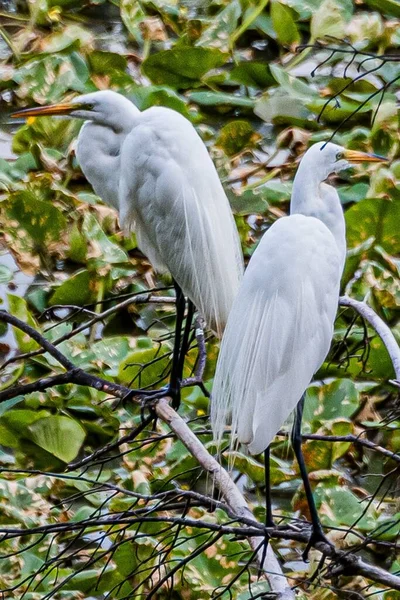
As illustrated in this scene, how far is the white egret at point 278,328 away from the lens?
2227 millimetres

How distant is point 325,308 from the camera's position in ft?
7.63

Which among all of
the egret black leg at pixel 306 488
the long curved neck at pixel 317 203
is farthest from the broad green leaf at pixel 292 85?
the egret black leg at pixel 306 488

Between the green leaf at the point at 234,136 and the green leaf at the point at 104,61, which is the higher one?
the green leaf at the point at 234,136

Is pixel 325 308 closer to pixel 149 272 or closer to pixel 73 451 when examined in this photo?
pixel 73 451

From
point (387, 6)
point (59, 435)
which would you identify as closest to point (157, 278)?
point (59, 435)

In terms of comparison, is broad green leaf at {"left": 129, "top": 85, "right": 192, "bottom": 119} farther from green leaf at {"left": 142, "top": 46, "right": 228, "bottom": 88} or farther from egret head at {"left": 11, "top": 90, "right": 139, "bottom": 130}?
egret head at {"left": 11, "top": 90, "right": 139, "bottom": 130}

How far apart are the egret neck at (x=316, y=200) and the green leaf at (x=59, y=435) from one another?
2.81 ft

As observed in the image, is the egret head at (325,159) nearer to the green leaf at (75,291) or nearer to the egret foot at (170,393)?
the egret foot at (170,393)

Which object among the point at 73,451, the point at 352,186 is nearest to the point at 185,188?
the point at 73,451

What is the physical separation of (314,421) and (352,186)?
1.31m

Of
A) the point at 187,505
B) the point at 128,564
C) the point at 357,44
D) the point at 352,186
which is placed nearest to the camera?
the point at 187,505

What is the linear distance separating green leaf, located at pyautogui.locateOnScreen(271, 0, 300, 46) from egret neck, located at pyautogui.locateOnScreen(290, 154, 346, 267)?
2518 mm

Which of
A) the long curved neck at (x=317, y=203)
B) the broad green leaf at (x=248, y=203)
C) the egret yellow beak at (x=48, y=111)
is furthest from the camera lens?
the broad green leaf at (x=248, y=203)

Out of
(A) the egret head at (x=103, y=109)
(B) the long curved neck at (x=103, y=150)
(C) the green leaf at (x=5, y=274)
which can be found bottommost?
(C) the green leaf at (x=5, y=274)
